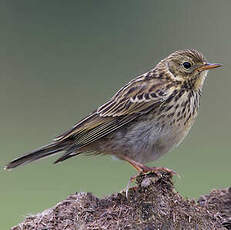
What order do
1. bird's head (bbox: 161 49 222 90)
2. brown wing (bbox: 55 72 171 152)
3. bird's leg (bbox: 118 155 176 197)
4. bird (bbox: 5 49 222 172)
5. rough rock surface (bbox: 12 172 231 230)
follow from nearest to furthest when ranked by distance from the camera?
1. rough rock surface (bbox: 12 172 231 230)
2. bird's leg (bbox: 118 155 176 197)
3. bird (bbox: 5 49 222 172)
4. brown wing (bbox: 55 72 171 152)
5. bird's head (bbox: 161 49 222 90)

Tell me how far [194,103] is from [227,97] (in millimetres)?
10824

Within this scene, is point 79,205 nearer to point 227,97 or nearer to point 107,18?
point 227,97

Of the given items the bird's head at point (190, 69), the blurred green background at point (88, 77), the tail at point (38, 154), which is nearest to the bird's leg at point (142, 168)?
the tail at point (38, 154)

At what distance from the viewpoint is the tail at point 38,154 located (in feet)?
30.5

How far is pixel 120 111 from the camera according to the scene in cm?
943

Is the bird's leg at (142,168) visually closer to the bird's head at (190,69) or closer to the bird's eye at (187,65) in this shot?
the bird's head at (190,69)

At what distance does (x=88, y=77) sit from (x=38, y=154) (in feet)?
39.4

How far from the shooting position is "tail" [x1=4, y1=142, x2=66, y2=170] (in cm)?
928

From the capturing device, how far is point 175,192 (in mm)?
7434

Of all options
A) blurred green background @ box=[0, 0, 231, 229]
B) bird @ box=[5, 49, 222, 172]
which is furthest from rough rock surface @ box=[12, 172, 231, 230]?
blurred green background @ box=[0, 0, 231, 229]

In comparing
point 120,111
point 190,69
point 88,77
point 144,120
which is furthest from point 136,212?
point 88,77

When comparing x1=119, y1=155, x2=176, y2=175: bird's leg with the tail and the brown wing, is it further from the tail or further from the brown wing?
→ the tail

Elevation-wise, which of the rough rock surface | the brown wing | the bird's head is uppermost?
the bird's head

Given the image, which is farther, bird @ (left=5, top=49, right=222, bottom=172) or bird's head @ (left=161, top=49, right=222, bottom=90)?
bird's head @ (left=161, top=49, right=222, bottom=90)
